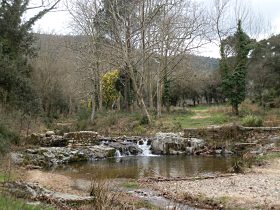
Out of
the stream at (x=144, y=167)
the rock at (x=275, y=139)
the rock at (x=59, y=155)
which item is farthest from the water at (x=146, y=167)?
the rock at (x=275, y=139)

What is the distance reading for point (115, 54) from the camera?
3606 centimetres

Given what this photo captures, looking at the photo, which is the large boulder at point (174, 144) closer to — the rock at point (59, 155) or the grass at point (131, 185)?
the rock at point (59, 155)

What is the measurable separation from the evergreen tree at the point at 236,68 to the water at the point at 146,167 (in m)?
13.1

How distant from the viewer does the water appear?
19.2m

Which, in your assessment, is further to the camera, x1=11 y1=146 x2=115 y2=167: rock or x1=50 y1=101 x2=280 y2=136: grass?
x1=50 y1=101 x2=280 y2=136: grass

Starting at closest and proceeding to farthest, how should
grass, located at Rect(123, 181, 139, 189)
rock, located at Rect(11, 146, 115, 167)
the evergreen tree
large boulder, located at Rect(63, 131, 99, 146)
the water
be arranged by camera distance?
grass, located at Rect(123, 181, 139, 189), the water, rock, located at Rect(11, 146, 115, 167), large boulder, located at Rect(63, 131, 99, 146), the evergreen tree

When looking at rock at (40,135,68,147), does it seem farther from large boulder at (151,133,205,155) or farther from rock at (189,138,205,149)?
rock at (189,138,205,149)

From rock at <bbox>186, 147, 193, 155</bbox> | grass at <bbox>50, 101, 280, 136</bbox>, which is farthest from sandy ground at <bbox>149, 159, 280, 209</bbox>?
grass at <bbox>50, 101, 280, 136</bbox>

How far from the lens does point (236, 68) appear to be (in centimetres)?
3762

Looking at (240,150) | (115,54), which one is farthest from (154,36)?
(240,150)

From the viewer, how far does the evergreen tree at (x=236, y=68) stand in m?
37.0

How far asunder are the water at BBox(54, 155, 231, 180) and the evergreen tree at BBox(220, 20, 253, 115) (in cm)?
1309

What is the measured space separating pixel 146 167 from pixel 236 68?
19.3 meters

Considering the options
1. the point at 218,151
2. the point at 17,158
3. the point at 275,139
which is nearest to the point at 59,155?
the point at 17,158
